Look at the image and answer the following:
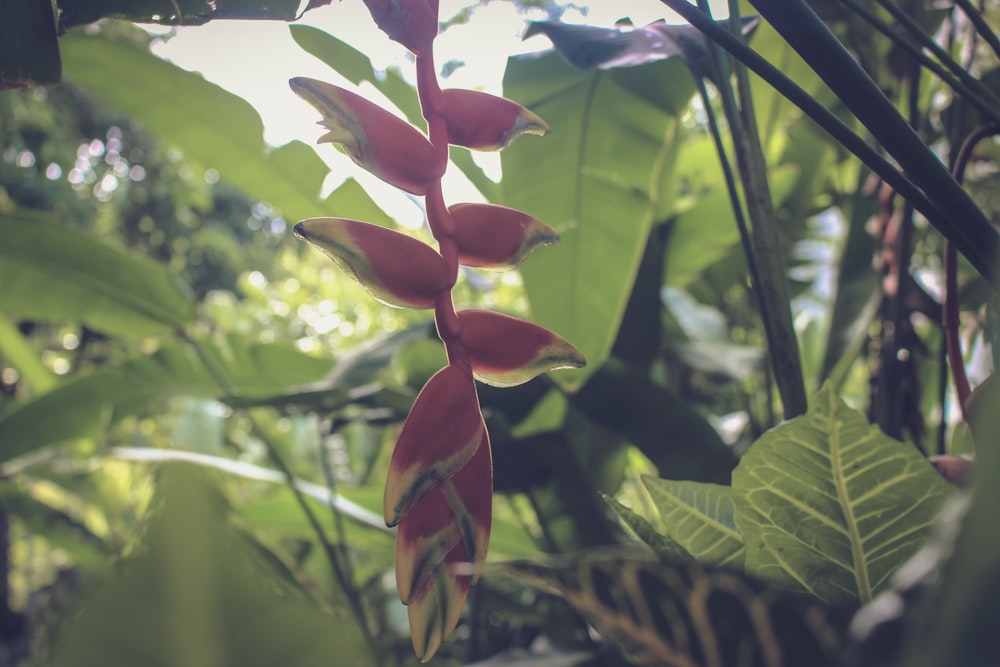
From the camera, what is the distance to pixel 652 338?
2.35 ft

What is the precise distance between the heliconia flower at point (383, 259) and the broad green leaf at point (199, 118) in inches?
22.8

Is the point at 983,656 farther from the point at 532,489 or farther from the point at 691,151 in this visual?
the point at 691,151

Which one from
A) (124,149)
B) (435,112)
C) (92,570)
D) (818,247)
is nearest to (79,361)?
(92,570)

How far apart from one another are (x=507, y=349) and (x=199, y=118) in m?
0.65

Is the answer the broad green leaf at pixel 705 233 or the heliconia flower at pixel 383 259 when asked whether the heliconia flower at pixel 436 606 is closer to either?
the heliconia flower at pixel 383 259

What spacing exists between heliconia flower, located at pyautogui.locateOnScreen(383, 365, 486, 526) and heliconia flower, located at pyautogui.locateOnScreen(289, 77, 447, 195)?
7 centimetres

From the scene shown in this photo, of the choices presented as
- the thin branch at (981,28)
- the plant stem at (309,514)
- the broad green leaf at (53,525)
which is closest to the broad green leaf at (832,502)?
the thin branch at (981,28)

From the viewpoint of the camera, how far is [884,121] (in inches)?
7.7

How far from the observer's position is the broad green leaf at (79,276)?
2.29ft

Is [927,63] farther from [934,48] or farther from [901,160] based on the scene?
[901,160]

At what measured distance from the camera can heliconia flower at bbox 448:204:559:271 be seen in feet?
0.79

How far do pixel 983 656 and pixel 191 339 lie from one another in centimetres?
75

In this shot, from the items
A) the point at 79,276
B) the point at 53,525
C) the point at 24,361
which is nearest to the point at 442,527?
the point at 79,276

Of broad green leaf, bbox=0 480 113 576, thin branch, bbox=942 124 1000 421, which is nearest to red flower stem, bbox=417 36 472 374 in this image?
thin branch, bbox=942 124 1000 421
